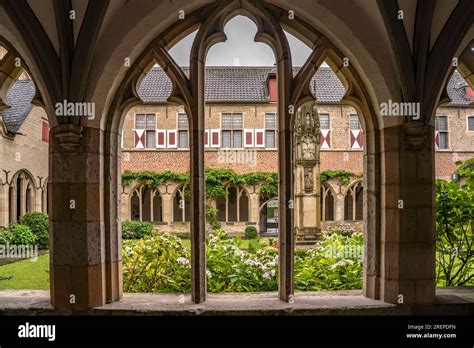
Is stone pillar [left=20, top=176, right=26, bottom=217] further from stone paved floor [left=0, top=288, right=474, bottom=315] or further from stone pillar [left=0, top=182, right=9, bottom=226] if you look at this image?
stone paved floor [left=0, top=288, right=474, bottom=315]

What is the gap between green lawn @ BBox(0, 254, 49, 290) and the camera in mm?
4648

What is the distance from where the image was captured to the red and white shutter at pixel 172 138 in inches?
534

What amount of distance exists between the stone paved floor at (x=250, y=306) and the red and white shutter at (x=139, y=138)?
1116 cm

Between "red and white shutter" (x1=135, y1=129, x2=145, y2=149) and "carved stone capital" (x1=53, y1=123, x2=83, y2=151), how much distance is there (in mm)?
11311

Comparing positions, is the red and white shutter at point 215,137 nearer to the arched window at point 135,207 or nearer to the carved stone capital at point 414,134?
the arched window at point 135,207

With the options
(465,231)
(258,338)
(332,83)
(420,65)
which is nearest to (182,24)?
(420,65)

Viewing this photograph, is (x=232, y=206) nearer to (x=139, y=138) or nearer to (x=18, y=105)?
(x=139, y=138)

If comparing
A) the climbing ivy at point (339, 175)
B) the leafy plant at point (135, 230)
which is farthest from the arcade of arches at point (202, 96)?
the climbing ivy at point (339, 175)

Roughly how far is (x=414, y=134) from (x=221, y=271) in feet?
7.00

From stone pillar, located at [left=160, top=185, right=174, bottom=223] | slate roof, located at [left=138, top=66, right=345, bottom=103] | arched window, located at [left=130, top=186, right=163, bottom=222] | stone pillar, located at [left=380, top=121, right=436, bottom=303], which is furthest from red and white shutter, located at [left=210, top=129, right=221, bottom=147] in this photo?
stone pillar, located at [left=380, top=121, right=436, bottom=303]

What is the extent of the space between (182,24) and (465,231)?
10.5 feet

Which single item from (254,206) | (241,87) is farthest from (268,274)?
(241,87)

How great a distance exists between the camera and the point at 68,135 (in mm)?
2459

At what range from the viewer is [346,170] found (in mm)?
13664
